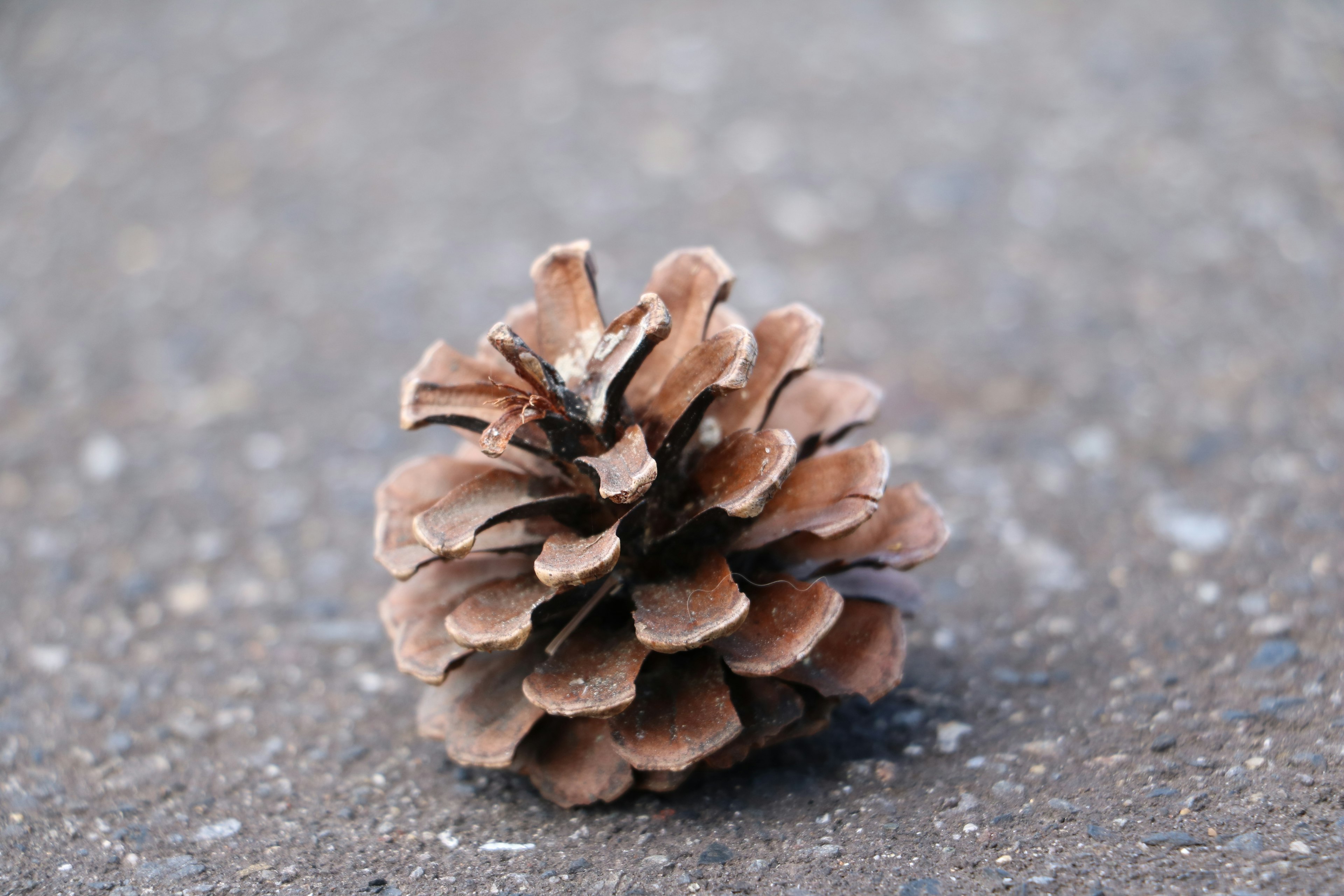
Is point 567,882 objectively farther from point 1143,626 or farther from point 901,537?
point 1143,626

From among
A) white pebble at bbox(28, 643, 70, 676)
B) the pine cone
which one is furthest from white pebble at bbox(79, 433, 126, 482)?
the pine cone

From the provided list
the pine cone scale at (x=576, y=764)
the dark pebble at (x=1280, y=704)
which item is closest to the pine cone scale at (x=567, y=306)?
the pine cone scale at (x=576, y=764)

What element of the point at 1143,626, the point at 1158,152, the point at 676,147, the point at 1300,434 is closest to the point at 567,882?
the point at 1143,626

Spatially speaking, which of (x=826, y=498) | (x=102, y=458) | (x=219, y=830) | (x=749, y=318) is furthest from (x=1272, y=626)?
(x=102, y=458)

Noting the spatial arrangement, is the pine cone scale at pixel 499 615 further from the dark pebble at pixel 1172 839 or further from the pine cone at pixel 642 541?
the dark pebble at pixel 1172 839

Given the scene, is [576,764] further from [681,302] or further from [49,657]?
[49,657]

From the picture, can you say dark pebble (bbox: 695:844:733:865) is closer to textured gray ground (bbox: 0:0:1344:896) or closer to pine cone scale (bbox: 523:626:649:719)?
textured gray ground (bbox: 0:0:1344:896)
